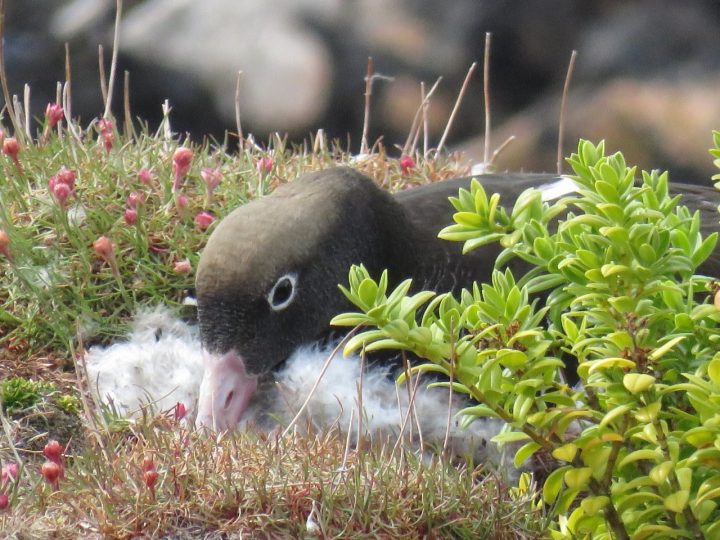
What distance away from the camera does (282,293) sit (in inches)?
147

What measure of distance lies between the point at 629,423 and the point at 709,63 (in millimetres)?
6718

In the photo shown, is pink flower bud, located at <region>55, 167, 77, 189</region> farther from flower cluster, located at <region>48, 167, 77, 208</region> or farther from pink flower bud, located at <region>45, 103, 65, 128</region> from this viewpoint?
pink flower bud, located at <region>45, 103, 65, 128</region>

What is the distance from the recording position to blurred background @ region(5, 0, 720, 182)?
870 cm

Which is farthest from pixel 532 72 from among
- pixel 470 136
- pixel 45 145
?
pixel 45 145

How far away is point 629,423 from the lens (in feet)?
8.55

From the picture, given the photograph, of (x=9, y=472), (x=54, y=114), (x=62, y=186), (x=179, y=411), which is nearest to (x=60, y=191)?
(x=62, y=186)

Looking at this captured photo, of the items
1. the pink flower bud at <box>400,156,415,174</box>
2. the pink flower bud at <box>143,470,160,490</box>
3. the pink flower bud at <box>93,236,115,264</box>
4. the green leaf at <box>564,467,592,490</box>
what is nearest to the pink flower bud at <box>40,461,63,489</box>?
the pink flower bud at <box>143,470,160,490</box>

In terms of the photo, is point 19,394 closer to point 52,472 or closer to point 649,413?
point 52,472

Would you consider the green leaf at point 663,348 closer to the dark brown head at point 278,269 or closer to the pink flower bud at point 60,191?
the dark brown head at point 278,269

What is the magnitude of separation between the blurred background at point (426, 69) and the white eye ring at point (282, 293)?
16.2 feet

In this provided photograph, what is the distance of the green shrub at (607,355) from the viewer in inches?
99.4

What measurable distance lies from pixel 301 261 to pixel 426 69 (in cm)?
536

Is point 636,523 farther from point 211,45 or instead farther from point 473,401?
point 211,45

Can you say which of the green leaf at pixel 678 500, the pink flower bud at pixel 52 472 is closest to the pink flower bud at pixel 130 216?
the pink flower bud at pixel 52 472
